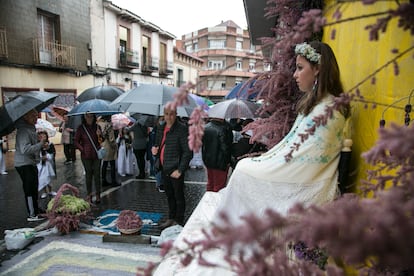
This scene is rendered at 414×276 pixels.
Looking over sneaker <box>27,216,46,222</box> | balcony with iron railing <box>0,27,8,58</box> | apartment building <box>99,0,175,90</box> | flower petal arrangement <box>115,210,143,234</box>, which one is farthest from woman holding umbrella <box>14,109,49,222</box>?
apartment building <box>99,0,175,90</box>

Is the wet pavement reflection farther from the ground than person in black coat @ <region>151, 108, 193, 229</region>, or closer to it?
closer to it

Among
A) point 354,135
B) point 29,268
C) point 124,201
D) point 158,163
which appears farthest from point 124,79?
point 354,135

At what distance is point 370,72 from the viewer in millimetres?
1591

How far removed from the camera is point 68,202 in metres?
4.67

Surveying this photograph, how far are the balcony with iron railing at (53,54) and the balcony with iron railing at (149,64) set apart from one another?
7798 mm

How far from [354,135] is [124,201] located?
5.63 metres

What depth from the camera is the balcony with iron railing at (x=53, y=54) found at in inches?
534

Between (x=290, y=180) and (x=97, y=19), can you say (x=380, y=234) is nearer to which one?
(x=290, y=180)

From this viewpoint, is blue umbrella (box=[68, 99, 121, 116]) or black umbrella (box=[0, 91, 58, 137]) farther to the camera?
blue umbrella (box=[68, 99, 121, 116])

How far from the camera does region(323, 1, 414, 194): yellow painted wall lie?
125 centimetres

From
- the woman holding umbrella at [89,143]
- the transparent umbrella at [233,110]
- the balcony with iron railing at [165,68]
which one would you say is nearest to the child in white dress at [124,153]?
the woman holding umbrella at [89,143]

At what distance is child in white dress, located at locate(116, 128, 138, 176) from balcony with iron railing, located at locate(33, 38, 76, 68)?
772 cm

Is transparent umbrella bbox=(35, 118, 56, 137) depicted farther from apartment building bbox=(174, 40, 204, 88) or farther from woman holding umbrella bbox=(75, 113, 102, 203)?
apartment building bbox=(174, 40, 204, 88)

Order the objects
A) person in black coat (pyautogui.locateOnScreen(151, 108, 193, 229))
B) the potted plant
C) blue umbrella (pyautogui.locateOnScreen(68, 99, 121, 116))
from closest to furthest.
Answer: the potted plant, person in black coat (pyautogui.locateOnScreen(151, 108, 193, 229)), blue umbrella (pyautogui.locateOnScreen(68, 99, 121, 116))
